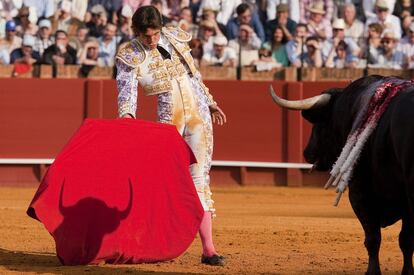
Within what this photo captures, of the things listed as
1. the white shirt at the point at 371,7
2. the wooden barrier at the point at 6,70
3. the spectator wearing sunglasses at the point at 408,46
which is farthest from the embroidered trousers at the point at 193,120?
the wooden barrier at the point at 6,70

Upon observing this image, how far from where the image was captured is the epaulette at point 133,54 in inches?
273

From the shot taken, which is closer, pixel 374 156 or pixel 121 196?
pixel 374 156

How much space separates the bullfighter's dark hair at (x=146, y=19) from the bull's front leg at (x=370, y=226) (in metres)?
1.38

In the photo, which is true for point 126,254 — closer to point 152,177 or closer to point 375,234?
point 152,177

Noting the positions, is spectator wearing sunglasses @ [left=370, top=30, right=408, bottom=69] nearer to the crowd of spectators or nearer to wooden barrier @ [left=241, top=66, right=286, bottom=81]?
the crowd of spectators

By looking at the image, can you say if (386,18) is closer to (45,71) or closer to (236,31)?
(236,31)

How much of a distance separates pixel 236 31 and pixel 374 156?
25.3 ft

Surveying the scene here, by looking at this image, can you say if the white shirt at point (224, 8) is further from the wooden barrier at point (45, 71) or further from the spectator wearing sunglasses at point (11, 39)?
the spectator wearing sunglasses at point (11, 39)

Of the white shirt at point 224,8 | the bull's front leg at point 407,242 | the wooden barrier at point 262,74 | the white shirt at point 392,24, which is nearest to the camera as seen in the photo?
the bull's front leg at point 407,242

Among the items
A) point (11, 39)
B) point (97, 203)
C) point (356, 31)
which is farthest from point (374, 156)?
point (11, 39)

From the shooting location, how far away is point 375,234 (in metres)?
6.52

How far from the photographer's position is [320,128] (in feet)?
22.6

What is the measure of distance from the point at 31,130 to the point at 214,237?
6.18 metres

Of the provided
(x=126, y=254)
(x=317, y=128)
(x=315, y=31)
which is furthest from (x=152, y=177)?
(x=315, y=31)
